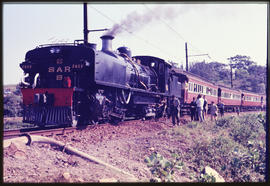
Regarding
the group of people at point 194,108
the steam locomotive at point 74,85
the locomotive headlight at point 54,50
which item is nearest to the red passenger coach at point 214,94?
the group of people at point 194,108

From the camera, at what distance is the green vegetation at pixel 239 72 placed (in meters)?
45.0

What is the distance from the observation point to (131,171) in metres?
5.21

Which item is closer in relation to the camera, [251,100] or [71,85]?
[71,85]

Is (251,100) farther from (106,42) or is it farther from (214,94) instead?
(106,42)

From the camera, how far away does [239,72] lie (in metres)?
46.6

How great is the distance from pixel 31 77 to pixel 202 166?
6545mm

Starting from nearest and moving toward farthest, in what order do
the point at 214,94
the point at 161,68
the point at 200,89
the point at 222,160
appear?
the point at 222,160 → the point at 161,68 → the point at 200,89 → the point at 214,94

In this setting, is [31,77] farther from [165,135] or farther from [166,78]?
[166,78]

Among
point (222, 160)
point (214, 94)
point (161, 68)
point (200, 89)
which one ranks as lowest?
point (222, 160)

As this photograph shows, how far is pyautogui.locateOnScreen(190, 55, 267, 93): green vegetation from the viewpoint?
148 ft

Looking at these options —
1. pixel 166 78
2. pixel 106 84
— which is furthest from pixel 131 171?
pixel 166 78

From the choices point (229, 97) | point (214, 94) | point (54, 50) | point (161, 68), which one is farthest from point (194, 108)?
point (229, 97)

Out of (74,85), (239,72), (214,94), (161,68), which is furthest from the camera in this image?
(239,72)

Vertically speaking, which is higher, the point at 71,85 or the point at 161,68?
the point at 161,68
